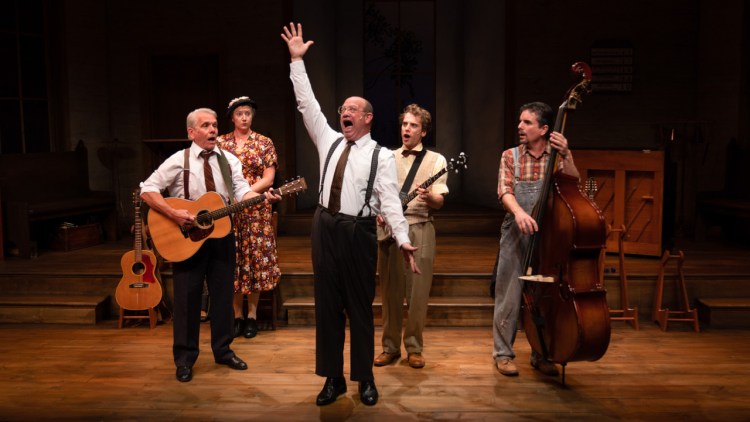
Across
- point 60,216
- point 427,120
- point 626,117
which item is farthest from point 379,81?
point 427,120

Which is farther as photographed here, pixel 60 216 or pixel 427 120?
pixel 60 216

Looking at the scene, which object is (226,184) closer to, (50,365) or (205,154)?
(205,154)

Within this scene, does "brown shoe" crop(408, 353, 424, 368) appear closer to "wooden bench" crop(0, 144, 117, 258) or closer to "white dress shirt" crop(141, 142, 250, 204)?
"white dress shirt" crop(141, 142, 250, 204)

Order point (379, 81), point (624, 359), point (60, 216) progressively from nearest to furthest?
point (624, 359), point (60, 216), point (379, 81)

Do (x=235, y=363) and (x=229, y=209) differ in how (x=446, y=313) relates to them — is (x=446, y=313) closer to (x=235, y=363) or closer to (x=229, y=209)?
(x=235, y=363)

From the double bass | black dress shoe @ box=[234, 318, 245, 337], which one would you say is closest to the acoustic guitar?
black dress shoe @ box=[234, 318, 245, 337]

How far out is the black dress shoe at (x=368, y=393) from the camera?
3858 millimetres

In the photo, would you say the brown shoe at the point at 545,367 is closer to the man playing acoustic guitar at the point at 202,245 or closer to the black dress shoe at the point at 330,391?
the black dress shoe at the point at 330,391

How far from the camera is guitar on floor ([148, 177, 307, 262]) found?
422cm

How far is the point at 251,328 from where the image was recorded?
17.2 ft

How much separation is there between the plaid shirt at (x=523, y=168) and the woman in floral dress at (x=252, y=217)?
1747mm

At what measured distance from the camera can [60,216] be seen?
698cm

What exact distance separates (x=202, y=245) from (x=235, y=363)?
2.65ft

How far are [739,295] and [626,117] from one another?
9.31 feet
